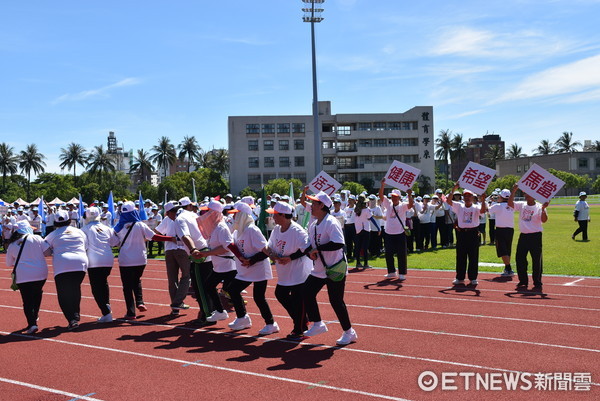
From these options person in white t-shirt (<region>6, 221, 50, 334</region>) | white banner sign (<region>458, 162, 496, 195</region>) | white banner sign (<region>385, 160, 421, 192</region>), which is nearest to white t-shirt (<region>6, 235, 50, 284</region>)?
person in white t-shirt (<region>6, 221, 50, 334</region>)

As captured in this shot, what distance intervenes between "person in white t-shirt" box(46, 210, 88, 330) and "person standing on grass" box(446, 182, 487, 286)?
25.0ft

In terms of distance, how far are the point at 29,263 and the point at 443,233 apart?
51.9ft

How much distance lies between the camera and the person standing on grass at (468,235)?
1244 centimetres

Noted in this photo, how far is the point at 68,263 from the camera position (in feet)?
29.7

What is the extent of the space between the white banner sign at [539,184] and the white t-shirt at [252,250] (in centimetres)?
617

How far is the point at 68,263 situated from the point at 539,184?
9.11 meters

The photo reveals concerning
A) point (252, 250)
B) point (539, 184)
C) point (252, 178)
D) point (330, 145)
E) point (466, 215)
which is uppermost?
point (330, 145)

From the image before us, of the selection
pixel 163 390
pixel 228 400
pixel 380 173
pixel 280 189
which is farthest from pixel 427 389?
pixel 380 173

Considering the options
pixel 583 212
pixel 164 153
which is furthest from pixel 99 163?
pixel 583 212

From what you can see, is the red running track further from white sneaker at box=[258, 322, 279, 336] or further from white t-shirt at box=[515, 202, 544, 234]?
white t-shirt at box=[515, 202, 544, 234]

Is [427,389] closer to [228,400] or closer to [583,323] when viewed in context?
[228,400]

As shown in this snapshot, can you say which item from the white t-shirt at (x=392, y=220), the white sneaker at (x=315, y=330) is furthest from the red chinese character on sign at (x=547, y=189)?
the white sneaker at (x=315, y=330)

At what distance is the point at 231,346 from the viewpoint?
784 centimetres

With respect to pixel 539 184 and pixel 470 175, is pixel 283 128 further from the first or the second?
pixel 539 184
